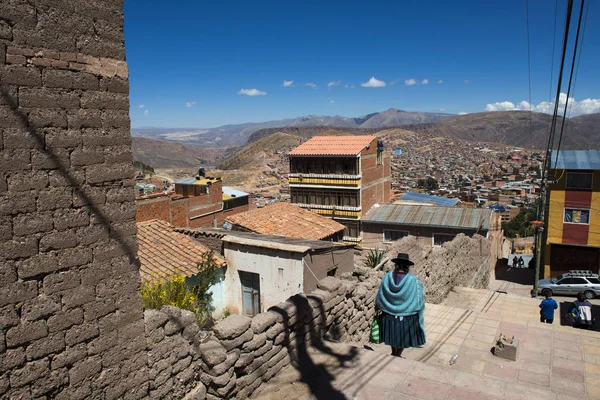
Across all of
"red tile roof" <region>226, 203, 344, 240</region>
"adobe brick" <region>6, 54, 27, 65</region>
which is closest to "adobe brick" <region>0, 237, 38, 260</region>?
"adobe brick" <region>6, 54, 27, 65</region>

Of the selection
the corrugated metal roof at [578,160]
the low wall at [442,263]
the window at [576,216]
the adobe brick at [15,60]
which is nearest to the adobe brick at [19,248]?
the adobe brick at [15,60]

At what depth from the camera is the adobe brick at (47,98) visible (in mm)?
3457

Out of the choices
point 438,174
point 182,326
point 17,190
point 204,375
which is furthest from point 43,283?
point 438,174

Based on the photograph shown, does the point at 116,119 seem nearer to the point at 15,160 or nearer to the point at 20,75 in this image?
the point at 20,75

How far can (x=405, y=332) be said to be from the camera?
6.71 metres

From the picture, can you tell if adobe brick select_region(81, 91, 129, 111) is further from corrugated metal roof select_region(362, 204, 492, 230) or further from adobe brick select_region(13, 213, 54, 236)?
corrugated metal roof select_region(362, 204, 492, 230)

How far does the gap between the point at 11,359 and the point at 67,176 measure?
156 cm

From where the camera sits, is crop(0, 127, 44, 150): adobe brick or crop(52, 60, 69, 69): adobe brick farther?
crop(52, 60, 69, 69): adobe brick

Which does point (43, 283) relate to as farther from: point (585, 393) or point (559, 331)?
point (559, 331)

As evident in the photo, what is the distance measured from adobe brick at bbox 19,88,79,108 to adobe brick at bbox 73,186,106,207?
0.75 metres

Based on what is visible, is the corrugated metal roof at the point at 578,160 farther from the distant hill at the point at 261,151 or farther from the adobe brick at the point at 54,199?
the distant hill at the point at 261,151

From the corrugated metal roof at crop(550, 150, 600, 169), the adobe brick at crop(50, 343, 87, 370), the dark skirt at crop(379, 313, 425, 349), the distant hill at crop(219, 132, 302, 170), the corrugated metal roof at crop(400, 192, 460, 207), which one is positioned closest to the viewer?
the adobe brick at crop(50, 343, 87, 370)

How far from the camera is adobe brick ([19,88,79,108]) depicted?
346 centimetres

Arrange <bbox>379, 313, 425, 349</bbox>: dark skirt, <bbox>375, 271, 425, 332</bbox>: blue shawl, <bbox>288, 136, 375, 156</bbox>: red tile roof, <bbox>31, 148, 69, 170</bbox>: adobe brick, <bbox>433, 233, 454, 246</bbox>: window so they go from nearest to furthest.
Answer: <bbox>31, 148, 69, 170</bbox>: adobe brick → <bbox>375, 271, 425, 332</bbox>: blue shawl → <bbox>379, 313, 425, 349</bbox>: dark skirt → <bbox>433, 233, 454, 246</bbox>: window → <bbox>288, 136, 375, 156</bbox>: red tile roof
